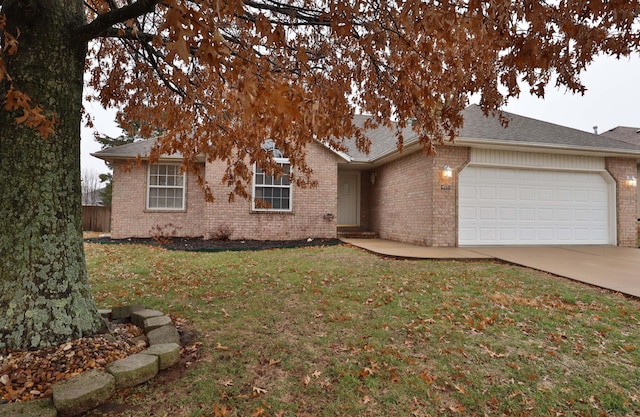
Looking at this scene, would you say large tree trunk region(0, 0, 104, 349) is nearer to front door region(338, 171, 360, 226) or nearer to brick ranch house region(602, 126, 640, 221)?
front door region(338, 171, 360, 226)

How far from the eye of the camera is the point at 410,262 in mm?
7270

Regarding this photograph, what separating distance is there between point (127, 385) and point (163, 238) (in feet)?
32.0

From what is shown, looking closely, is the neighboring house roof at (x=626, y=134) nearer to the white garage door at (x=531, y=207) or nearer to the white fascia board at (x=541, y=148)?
the white fascia board at (x=541, y=148)

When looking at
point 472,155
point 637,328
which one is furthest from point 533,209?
point 637,328

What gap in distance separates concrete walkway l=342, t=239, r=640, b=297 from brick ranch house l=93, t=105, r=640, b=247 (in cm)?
82

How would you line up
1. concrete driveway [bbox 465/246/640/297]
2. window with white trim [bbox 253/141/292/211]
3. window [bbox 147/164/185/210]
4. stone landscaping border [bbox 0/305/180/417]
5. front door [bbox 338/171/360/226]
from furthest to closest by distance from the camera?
front door [bbox 338/171/360/226]
window [bbox 147/164/185/210]
window with white trim [bbox 253/141/292/211]
concrete driveway [bbox 465/246/640/297]
stone landscaping border [bbox 0/305/180/417]

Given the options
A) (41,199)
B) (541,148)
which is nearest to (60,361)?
(41,199)

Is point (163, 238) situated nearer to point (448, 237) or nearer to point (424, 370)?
point (448, 237)

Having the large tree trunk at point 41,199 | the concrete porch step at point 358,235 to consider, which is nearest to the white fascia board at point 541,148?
the concrete porch step at point 358,235

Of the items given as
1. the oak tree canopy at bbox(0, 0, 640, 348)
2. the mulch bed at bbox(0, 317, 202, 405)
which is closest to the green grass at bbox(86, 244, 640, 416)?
the mulch bed at bbox(0, 317, 202, 405)

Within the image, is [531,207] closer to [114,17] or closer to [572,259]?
[572,259]

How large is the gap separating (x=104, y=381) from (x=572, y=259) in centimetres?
889

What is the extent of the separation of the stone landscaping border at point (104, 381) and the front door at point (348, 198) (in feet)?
35.6

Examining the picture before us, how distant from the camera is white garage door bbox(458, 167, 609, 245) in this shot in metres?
9.51
